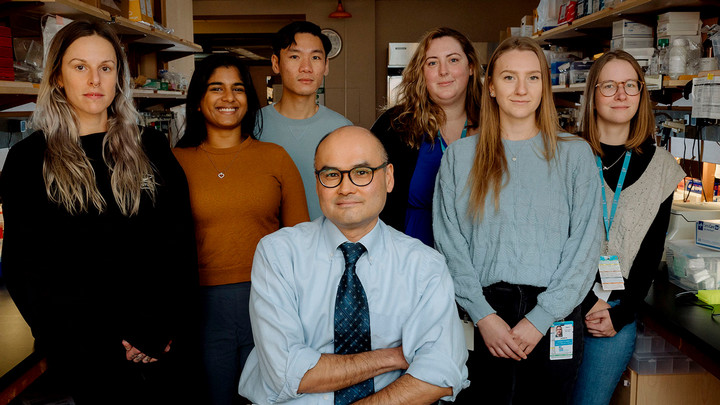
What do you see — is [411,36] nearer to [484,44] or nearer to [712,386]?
[484,44]

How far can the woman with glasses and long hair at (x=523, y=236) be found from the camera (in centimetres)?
175

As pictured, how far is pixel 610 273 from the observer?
1.94 metres

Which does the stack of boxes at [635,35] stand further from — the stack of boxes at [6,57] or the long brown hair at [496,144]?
the stack of boxes at [6,57]

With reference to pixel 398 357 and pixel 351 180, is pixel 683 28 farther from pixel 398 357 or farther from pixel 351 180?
pixel 398 357

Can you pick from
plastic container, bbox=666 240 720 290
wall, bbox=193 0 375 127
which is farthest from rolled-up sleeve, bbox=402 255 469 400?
wall, bbox=193 0 375 127

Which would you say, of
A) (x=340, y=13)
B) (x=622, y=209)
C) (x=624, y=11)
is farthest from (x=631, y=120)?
(x=340, y=13)

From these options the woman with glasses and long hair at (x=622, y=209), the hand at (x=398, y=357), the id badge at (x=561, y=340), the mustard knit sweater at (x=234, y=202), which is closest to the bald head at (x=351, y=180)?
the hand at (x=398, y=357)

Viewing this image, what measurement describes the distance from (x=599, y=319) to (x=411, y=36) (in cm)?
697

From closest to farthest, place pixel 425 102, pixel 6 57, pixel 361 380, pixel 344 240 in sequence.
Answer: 1. pixel 361 380
2. pixel 344 240
3. pixel 6 57
4. pixel 425 102

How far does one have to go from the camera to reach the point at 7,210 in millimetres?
1581

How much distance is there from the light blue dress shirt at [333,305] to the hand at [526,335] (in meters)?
0.26

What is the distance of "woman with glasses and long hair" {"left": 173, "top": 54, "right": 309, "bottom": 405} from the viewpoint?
1.91 meters

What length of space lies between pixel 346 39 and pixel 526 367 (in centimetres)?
710

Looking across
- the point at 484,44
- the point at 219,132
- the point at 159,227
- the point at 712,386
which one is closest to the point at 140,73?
the point at 219,132
